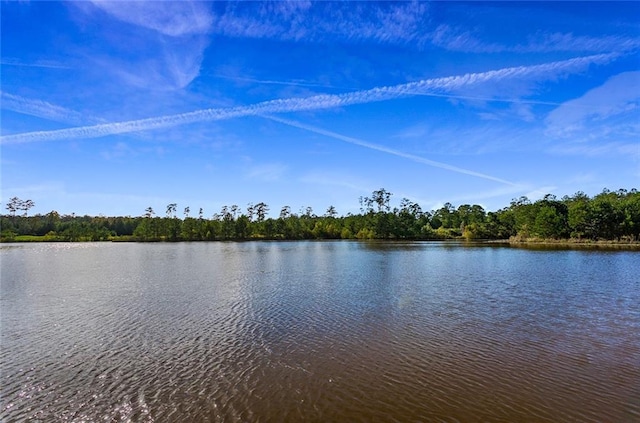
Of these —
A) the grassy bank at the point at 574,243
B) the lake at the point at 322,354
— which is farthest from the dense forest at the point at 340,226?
the lake at the point at 322,354

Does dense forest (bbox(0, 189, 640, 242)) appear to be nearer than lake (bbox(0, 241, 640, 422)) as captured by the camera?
No

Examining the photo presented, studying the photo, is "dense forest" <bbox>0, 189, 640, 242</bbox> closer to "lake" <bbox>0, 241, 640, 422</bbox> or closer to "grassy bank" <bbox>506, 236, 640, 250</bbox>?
"grassy bank" <bbox>506, 236, 640, 250</bbox>

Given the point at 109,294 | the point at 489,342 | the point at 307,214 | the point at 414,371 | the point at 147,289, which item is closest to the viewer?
the point at 414,371

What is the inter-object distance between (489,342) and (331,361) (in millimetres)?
5554

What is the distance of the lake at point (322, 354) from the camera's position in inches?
318

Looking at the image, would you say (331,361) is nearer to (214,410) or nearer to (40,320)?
(214,410)

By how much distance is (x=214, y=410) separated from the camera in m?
7.95

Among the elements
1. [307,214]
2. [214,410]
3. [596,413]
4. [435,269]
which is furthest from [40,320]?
[307,214]

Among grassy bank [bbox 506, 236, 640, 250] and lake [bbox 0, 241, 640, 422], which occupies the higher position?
grassy bank [bbox 506, 236, 640, 250]

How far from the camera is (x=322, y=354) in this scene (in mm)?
11477

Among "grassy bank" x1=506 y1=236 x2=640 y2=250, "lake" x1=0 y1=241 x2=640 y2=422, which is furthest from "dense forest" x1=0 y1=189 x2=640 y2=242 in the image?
"lake" x1=0 y1=241 x2=640 y2=422

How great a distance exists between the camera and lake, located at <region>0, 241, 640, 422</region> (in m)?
8.08

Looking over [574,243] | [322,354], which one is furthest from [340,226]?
[322,354]

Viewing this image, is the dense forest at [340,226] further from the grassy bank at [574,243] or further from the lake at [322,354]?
the lake at [322,354]
